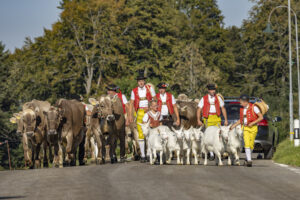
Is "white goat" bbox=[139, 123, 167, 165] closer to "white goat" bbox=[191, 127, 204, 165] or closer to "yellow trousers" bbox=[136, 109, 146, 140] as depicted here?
"white goat" bbox=[191, 127, 204, 165]

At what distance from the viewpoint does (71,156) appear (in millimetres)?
22734

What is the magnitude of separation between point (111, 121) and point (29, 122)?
8.95 feet

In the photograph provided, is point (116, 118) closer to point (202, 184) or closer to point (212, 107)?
point (212, 107)

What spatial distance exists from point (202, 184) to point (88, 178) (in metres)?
2.64

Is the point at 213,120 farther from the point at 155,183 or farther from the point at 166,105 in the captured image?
the point at 155,183

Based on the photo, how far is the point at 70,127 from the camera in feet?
75.3

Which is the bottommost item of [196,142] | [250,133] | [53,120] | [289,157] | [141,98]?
[289,157]

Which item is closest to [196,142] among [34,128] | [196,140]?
[196,140]

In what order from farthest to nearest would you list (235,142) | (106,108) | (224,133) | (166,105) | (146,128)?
(166,105) < (106,108) < (146,128) < (224,133) < (235,142)

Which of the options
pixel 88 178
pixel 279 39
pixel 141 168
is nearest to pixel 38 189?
pixel 88 178

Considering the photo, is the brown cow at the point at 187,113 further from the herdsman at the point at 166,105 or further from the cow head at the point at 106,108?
the cow head at the point at 106,108

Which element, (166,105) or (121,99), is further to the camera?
(121,99)

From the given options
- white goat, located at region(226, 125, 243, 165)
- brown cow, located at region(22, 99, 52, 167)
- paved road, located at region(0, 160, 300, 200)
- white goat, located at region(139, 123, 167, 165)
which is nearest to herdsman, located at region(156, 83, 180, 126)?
white goat, located at region(139, 123, 167, 165)

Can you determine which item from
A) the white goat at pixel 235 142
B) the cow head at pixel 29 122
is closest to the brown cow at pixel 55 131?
the cow head at pixel 29 122
